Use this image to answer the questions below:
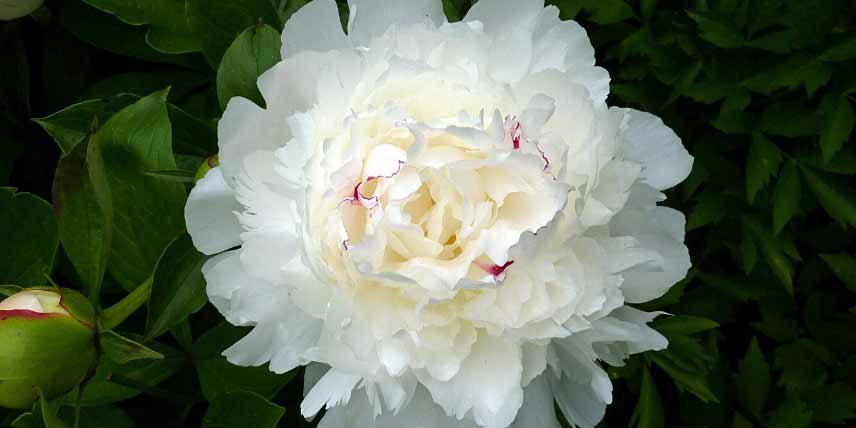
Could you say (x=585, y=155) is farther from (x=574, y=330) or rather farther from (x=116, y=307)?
(x=116, y=307)

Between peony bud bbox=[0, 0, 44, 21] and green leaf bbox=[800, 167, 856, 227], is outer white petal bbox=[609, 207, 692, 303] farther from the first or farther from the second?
peony bud bbox=[0, 0, 44, 21]

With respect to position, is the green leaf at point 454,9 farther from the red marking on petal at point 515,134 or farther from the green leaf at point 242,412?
the green leaf at point 242,412

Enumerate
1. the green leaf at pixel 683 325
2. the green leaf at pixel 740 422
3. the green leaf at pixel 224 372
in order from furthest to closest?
the green leaf at pixel 740 422
the green leaf at pixel 683 325
the green leaf at pixel 224 372

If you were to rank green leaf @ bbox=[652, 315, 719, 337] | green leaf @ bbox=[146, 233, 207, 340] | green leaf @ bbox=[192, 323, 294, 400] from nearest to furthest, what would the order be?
green leaf @ bbox=[146, 233, 207, 340]
green leaf @ bbox=[192, 323, 294, 400]
green leaf @ bbox=[652, 315, 719, 337]

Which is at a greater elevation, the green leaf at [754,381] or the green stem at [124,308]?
the green stem at [124,308]

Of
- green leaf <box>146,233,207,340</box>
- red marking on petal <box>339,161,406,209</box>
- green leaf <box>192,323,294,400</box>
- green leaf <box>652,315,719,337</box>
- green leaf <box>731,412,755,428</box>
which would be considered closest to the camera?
red marking on petal <box>339,161,406,209</box>

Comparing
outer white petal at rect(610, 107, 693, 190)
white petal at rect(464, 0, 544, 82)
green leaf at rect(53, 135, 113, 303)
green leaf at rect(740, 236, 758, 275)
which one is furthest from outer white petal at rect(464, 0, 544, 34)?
green leaf at rect(740, 236, 758, 275)

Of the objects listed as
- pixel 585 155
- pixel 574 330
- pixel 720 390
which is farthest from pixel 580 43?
pixel 720 390

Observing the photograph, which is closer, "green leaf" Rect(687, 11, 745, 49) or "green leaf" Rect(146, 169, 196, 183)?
"green leaf" Rect(146, 169, 196, 183)

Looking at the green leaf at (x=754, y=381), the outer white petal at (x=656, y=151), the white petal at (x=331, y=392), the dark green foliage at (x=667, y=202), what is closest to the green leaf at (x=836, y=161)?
the dark green foliage at (x=667, y=202)
